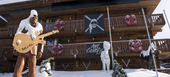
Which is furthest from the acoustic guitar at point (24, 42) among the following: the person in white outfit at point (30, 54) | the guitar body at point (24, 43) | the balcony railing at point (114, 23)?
the balcony railing at point (114, 23)

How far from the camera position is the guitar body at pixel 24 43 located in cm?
463

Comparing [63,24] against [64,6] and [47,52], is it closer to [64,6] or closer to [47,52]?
[64,6]

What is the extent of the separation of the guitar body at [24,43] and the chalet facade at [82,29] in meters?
8.32

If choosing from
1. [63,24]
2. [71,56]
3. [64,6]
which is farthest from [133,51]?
[64,6]

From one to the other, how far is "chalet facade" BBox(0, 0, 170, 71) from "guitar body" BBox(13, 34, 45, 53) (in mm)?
8322

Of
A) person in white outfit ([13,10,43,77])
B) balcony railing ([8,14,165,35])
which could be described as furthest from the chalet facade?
person in white outfit ([13,10,43,77])

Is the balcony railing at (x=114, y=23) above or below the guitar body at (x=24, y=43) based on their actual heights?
above

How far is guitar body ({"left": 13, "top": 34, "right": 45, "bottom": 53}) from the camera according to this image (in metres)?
4.63

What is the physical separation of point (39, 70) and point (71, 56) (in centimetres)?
628

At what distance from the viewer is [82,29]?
14.5 meters

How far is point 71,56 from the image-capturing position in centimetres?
1308

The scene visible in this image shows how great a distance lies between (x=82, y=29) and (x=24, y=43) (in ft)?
32.9

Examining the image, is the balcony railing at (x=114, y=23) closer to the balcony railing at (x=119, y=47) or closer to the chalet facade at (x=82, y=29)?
the chalet facade at (x=82, y=29)

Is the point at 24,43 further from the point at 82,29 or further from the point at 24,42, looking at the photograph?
the point at 82,29
